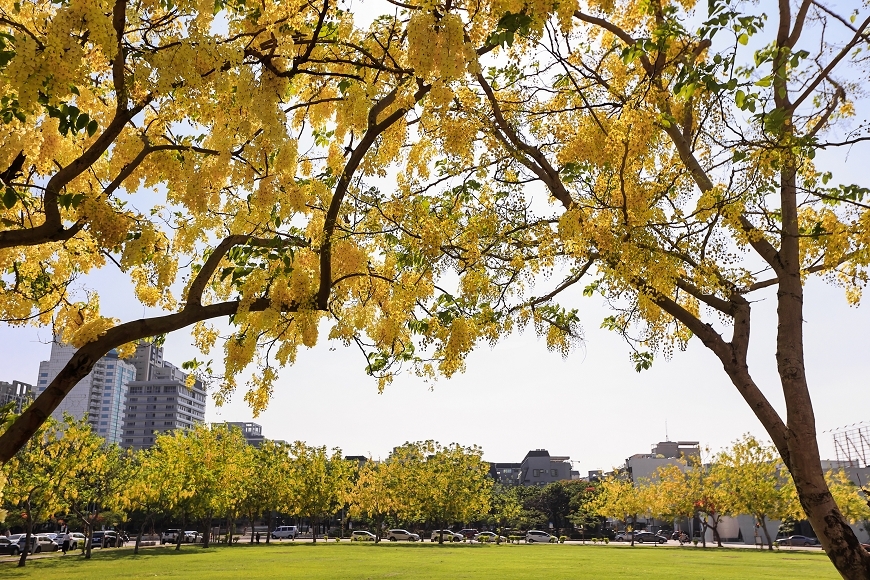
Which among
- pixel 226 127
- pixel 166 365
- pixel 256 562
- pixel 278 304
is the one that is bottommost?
pixel 256 562

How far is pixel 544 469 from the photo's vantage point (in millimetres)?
79875

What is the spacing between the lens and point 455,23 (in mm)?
2930

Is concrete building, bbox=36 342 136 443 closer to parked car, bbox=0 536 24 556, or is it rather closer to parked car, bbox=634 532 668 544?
parked car, bbox=0 536 24 556

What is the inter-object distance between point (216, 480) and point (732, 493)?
89.4ft

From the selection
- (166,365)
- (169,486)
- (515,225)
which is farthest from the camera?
(166,365)

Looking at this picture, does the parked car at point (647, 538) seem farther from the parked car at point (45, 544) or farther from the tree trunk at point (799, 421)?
the tree trunk at point (799, 421)

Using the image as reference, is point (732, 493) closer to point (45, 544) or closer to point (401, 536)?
point (401, 536)

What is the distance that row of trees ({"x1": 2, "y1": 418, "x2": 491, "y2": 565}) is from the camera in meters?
23.6

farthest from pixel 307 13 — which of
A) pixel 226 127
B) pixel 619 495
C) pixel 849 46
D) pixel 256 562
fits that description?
pixel 619 495

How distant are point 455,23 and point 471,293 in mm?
3087

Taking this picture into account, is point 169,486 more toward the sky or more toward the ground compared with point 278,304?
more toward the ground

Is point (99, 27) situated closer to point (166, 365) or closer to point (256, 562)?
point (256, 562)

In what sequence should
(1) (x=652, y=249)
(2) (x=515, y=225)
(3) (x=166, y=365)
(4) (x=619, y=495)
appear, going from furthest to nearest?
1. (3) (x=166, y=365)
2. (4) (x=619, y=495)
3. (2) (x=515, y=225)
4. (1) (x=652, y=249)

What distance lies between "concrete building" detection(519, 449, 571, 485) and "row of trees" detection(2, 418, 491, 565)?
3608 cm
